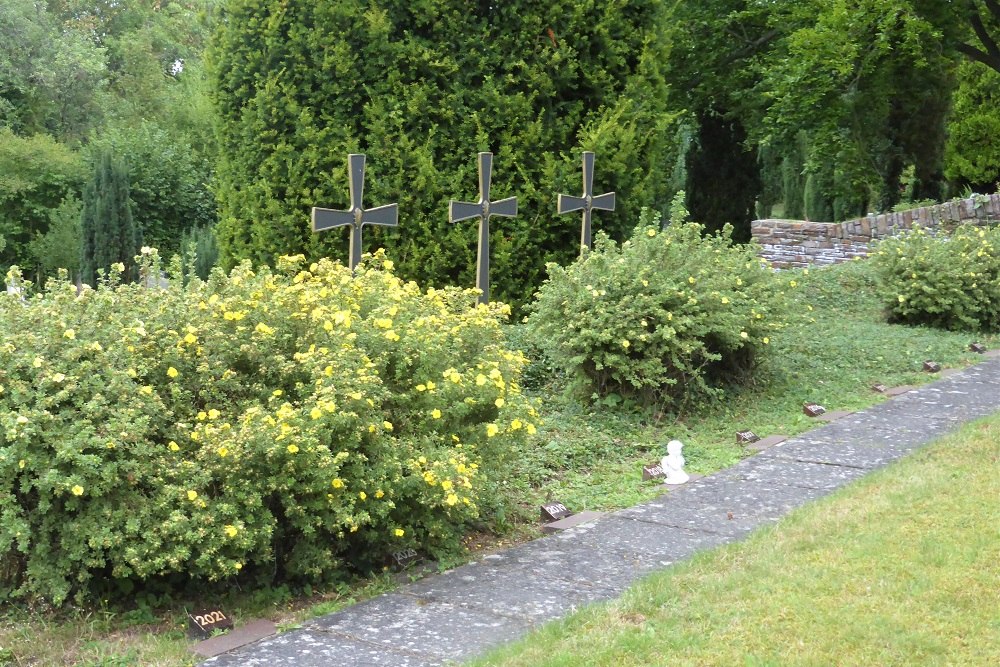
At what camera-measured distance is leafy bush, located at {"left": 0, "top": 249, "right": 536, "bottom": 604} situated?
3721 millimetres

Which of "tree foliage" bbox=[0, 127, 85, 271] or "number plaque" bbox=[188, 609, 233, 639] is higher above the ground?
"tree foliage" bbox=[0, 127, 85, 271]

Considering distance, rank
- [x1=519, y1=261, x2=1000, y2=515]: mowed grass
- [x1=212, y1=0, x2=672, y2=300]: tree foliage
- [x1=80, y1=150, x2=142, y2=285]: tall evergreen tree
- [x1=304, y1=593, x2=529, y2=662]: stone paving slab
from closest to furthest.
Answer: [x1=304, y1=593, x2=529, y2=662]: stone paving slab, [x1=519, y1=261, x2=1000, y2=515]: mowed grass, [x1=212, y1=0, x2=672, y2=300]: tree foliage, [x1=80, y1=150, x2=142, y2=285]: tall evergreen tree

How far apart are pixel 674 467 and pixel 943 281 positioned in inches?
259

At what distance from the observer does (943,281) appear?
35.9 ft

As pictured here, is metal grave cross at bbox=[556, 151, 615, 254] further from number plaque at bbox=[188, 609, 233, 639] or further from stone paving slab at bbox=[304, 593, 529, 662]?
number plaque at bbox=[188, 609, 233, 639]

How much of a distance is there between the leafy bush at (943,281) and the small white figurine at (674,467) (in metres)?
6.27

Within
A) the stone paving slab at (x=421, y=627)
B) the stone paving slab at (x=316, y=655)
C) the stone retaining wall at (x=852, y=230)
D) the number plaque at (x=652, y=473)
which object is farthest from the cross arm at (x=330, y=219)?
the stone retaining wall at (x=852, y=230)

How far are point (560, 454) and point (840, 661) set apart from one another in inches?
119

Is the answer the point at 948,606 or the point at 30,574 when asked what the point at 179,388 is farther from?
the point at 948,606

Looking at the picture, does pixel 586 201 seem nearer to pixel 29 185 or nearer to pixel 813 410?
pixel 813 410

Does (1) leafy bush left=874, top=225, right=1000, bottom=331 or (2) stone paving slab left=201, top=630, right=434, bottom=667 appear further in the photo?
(1) leafy bush left=874, top=225, right=1000, bottom=331

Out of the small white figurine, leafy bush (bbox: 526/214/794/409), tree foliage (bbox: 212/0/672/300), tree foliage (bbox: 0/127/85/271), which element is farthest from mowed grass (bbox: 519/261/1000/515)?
tree foliage (bbox: 0/127/85/271)

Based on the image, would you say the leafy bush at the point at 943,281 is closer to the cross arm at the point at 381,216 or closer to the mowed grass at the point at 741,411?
the mowed grass at the point at 741,411

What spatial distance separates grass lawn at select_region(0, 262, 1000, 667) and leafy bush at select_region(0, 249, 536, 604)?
155mm
